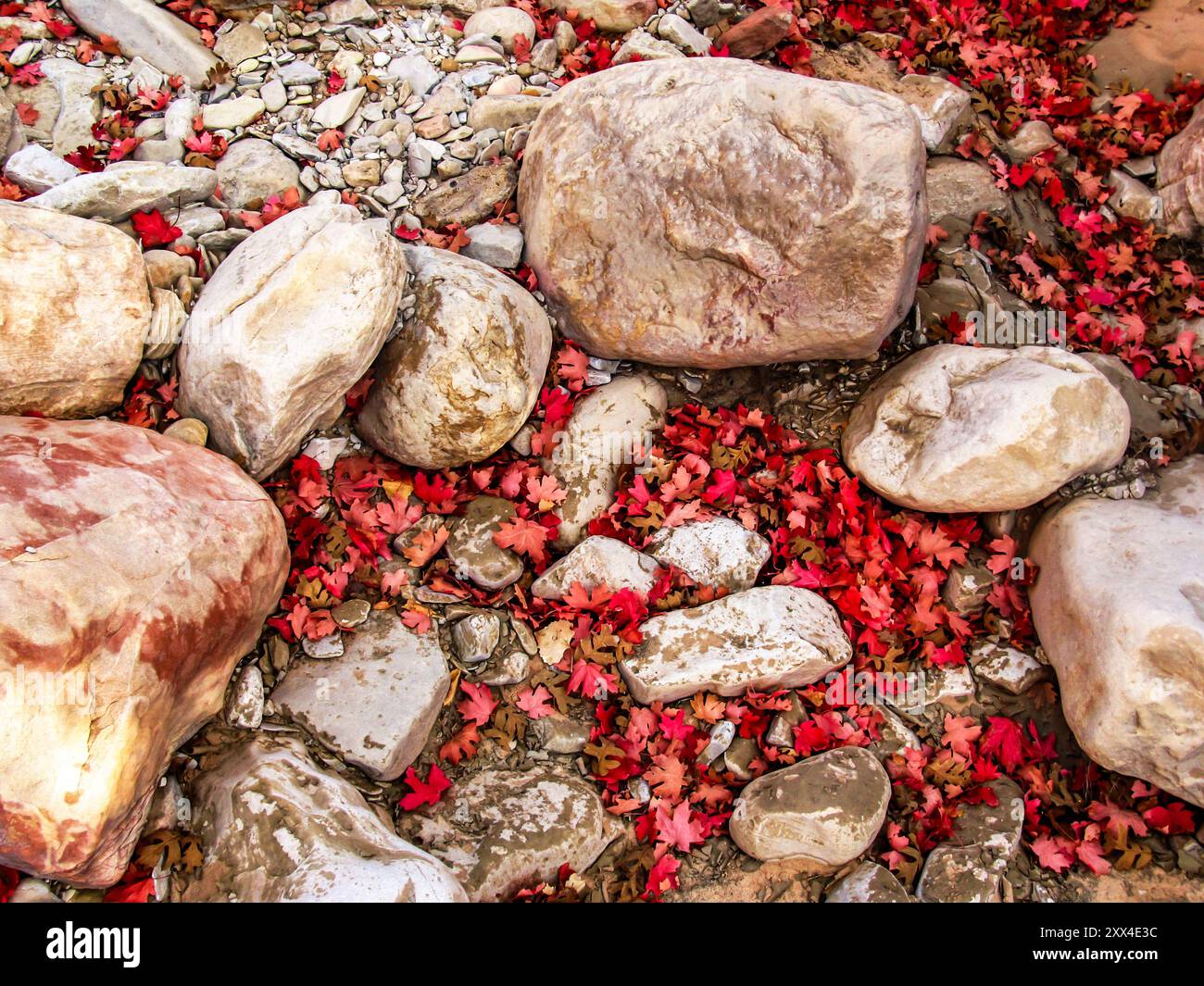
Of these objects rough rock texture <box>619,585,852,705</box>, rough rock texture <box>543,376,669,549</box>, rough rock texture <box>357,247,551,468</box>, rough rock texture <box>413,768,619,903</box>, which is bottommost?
rough rock texture <box>413,768,619,903</box>

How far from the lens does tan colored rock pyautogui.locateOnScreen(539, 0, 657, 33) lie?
7312mm

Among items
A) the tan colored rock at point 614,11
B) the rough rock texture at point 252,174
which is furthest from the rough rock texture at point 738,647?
the tan colored rock at point 614,11

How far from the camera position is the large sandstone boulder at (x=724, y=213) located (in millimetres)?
5348

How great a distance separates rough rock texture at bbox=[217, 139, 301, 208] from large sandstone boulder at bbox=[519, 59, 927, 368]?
76.2 inches

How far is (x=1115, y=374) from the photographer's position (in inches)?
249

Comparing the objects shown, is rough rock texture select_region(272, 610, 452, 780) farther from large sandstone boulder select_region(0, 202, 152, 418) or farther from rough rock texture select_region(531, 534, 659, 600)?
large sandstone boulder select_region(0, 202, 152, 418)

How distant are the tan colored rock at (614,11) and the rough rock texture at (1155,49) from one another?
166 inches

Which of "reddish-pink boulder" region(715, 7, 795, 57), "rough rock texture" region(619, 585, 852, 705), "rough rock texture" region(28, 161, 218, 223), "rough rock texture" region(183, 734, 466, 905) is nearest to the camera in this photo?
"rough rock texture" region(183, 734, 466, 905)

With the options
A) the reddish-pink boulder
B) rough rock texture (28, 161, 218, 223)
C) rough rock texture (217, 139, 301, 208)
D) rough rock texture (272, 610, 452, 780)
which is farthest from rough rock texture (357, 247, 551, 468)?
the reddish-pink boulder

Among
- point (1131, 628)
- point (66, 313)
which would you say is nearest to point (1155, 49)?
point (1131, 628)

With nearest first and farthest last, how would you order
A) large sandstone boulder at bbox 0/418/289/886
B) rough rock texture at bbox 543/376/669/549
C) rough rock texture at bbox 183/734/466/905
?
large sandstone boulder at bbox 0/418/289/886 < rough rock texture at bbox 183/734/466/905 < rough rock texture at bbox 543/376/669/549

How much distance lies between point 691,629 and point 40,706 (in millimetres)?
3515

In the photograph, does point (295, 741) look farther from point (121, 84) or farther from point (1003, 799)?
point (121, 84)

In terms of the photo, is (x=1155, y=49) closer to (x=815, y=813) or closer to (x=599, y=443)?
(x=599, y=443)
